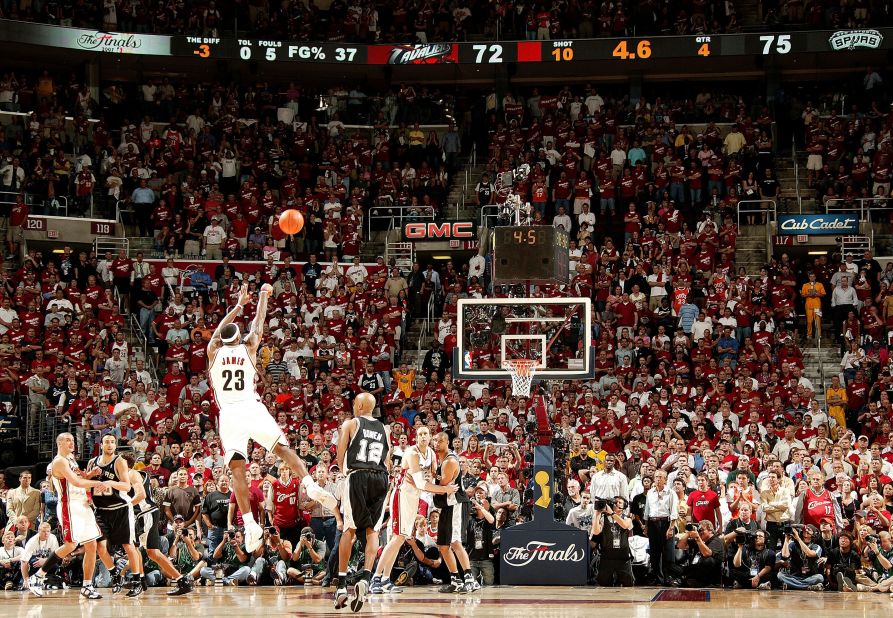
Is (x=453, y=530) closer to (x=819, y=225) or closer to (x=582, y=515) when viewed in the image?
(x=582, y=515)

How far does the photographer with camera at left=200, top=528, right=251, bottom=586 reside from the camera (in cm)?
1841

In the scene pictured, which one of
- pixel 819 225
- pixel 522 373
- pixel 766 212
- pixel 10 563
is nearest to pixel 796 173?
pixel 766 212

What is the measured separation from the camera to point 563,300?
18.2 metres

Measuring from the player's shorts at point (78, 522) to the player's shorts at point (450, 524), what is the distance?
4.43 meters

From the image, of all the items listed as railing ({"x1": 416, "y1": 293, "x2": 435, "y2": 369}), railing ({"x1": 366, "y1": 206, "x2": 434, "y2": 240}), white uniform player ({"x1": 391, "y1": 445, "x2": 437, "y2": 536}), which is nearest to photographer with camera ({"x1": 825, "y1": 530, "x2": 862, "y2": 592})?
white uniform player ({"x1": 391, "y1": 445, "x2": 437, "y2": 536})

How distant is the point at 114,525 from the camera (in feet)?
52.7

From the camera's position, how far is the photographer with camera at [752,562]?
1764cm

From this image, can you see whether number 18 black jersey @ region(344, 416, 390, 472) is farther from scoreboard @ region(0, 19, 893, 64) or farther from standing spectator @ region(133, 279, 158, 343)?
scoreboard @ region(0, 19, 893, 64)

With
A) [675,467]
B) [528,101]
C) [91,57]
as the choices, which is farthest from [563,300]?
[91,57]

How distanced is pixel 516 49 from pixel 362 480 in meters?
24.3

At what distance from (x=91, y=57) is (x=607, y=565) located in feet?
82.7

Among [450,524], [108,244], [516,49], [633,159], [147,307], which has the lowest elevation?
[450,524]

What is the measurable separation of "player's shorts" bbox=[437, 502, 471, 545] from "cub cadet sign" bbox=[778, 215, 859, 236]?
51.8 feet

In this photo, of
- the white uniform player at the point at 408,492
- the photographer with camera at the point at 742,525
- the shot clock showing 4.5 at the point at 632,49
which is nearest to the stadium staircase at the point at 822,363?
the photographer with camera at the point at 742,525
